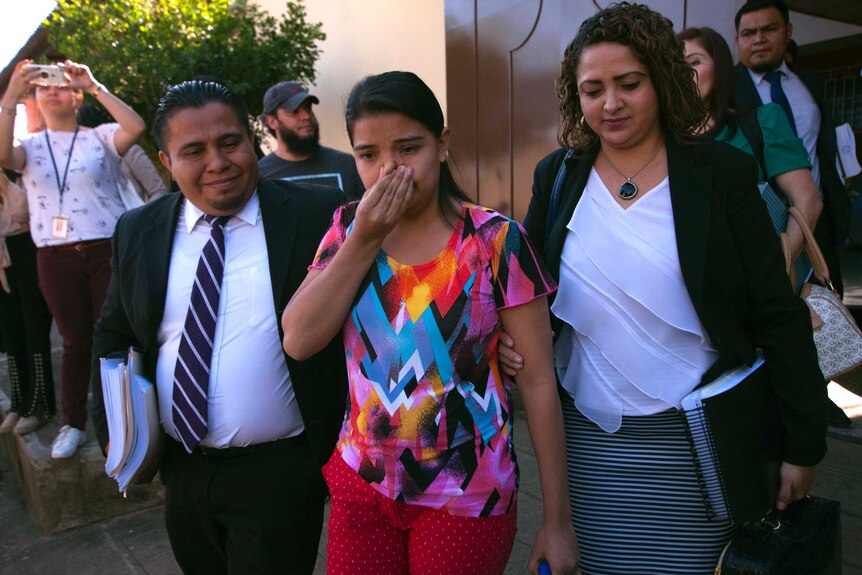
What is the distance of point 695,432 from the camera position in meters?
1.70

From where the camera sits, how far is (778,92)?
10.7 ft

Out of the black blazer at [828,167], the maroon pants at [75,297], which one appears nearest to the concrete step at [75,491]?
the maroon pants at [75,297]

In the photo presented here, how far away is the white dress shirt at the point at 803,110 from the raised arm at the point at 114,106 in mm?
3263

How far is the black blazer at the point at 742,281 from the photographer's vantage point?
1.68 metres

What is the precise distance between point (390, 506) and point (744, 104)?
2385 millimetres

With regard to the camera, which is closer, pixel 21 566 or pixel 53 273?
pixel 21 566

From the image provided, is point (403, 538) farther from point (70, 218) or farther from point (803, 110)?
point (70, 218)

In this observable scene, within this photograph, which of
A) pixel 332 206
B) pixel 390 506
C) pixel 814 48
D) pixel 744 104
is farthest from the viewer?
pixel 814 48

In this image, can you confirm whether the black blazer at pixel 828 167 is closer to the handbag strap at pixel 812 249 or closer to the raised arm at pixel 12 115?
the handbag strap at pixel 812 249

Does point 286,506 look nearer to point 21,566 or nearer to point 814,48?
point 21,566

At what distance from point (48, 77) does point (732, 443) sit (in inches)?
145

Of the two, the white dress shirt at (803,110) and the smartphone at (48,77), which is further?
the smartphone at (48,77)

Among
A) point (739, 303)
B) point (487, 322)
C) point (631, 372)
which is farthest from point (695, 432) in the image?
point (487, 322)

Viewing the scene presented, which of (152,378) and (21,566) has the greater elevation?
(152,378)
